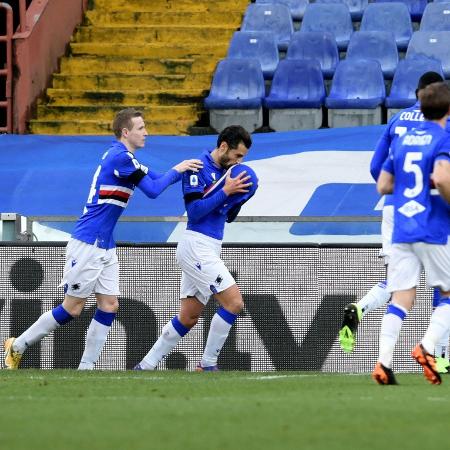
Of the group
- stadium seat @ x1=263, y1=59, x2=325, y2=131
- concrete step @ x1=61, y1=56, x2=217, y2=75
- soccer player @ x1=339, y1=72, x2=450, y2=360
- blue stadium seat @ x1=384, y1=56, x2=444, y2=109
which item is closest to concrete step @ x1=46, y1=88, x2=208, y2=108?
concrete step @ x1=61, y1=56, x2=217, y2=75

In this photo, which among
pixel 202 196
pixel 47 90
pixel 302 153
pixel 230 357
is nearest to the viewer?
pixel 202 196

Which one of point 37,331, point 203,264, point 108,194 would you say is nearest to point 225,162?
point 203,264

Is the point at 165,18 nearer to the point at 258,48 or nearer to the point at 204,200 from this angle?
the point at 258,48

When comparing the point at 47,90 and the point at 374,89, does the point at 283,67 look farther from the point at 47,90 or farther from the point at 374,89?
the point at 47,90

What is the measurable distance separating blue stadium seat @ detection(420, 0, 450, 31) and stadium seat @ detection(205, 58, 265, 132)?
2.19m

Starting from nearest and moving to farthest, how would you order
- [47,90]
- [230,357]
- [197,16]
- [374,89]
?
[230,357], [374,89], [47,90], [197,16]

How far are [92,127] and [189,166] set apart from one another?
5702 millimetres

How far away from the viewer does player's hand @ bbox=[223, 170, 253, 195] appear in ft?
31.6

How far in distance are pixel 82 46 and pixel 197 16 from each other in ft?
4.92

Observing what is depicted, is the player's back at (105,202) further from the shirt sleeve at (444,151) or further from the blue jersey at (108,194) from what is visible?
the shirt sleeve at (444,151)

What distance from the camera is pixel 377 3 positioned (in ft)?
54.0

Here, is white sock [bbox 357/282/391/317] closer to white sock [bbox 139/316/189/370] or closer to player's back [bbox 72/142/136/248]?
white sock [bbox 139/316/189/370]

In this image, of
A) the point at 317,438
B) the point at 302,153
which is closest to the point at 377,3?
the point at 302,153

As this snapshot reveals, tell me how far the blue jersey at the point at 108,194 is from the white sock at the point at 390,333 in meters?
2.48
